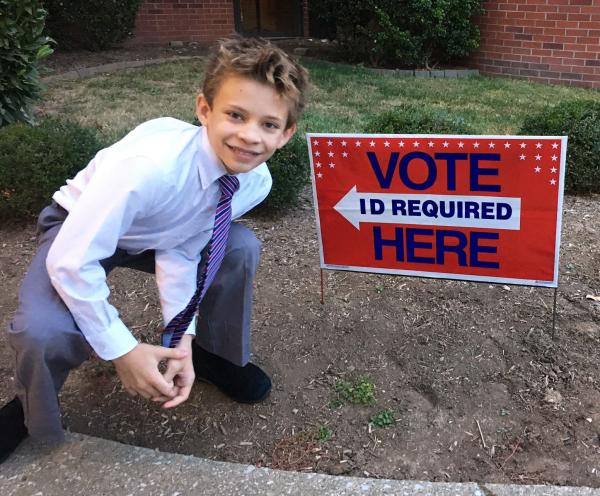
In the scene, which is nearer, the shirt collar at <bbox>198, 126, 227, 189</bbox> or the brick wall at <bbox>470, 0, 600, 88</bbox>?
the shirt collar at <bbox>198, 126, 227, 189</bbox>

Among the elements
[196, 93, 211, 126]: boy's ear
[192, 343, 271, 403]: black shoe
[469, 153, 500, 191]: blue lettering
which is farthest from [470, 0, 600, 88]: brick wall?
[196, 93, 211, 126]: boy's ear

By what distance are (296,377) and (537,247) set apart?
118 cm

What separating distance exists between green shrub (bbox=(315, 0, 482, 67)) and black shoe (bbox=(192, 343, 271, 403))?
7847 mm

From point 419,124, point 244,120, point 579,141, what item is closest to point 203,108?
point 244,120

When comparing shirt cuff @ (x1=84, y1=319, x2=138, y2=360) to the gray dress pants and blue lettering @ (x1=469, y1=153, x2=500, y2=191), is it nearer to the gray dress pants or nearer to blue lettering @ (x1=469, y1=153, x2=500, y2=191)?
the gray dress pants

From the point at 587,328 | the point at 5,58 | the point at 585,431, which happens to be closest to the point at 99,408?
the point at 585,431

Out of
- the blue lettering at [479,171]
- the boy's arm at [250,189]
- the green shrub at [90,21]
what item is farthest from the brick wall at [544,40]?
the boy's arm at [250,189]

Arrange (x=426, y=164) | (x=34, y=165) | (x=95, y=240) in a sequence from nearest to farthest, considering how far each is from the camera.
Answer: (x=95, y=240) → (x=426, y=164) → (x=34, y=165)

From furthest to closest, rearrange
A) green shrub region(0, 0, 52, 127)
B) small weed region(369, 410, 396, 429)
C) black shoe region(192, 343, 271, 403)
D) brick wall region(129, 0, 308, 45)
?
1. brick wall region(129, 0, 308, 45)
2. green shrub region(0, 0, 52, 127)
3. black shoe region(192, 343, 271, 403)
4. small weed region(369, 410, 396, 429)

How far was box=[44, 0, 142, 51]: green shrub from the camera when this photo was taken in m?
9.52

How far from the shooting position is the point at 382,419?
94.5 inches

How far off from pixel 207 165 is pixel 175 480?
3.38ft

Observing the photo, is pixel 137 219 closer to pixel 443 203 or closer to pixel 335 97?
pixel 443 203

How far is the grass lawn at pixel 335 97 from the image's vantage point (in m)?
6.71
